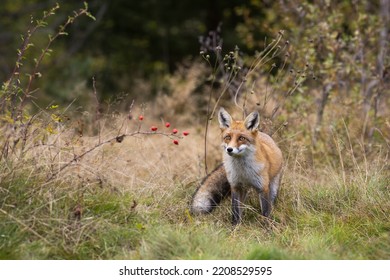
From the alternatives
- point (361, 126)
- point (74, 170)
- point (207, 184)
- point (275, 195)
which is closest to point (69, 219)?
point (74, 170)

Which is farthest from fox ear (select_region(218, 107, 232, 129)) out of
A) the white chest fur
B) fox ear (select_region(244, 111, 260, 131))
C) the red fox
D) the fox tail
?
the fox tail

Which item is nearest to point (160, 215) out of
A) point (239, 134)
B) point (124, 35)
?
point (239, 134)

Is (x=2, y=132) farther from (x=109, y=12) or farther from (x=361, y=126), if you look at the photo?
(x=109, y=12)

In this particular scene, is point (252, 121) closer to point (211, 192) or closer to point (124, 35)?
point (211, 192)

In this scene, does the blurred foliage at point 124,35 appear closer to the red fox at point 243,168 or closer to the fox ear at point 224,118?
the red fox at point 243,168

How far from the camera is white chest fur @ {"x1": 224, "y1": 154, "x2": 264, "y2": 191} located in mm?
6955

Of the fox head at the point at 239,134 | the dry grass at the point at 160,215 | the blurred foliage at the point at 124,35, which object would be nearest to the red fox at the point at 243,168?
the fox head at the point at 239,134

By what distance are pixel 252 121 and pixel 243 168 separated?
51 cm

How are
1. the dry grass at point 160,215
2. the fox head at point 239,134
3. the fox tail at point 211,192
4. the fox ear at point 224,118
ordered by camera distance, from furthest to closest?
the fox tail at point 211,192
the fox ear at point 224,118
the fox head at point 239,134
the dry grass at point 160,215

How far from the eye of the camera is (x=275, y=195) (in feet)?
23.9

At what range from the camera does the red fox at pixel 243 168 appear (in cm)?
682

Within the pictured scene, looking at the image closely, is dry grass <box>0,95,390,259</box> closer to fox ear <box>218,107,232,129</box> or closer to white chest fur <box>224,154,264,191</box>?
white chest fur <box>224,154,264,191</box>

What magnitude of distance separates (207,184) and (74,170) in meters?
1.57
